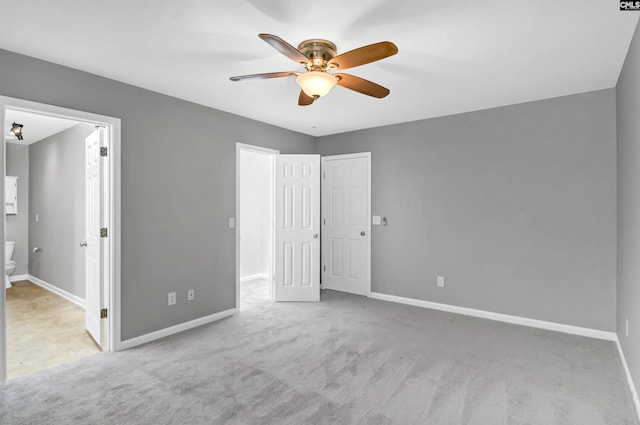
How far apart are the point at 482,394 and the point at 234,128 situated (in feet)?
12.3

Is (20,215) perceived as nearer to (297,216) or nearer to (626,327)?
(297,216)

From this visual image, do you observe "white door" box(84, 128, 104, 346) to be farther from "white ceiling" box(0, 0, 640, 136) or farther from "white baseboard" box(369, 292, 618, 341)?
"white baseboard" box(369, 292, 618, 341)

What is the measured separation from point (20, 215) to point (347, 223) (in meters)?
5.86

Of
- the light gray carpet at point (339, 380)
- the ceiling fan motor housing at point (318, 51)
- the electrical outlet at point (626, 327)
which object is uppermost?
the ceiling fan motor housing at point (318, 51)

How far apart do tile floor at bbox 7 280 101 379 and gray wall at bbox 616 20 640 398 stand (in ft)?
14.5

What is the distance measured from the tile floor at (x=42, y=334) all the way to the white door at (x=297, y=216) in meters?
2.43

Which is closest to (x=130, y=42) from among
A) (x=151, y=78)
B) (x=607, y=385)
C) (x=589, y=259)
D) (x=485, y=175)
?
(x=151, y=78)

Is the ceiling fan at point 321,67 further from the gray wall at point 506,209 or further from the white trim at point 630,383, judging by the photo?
the white trim at point 630,383

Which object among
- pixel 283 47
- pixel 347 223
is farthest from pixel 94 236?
pixel 347 223

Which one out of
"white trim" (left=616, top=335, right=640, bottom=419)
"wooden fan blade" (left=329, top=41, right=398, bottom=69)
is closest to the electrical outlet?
"white trim" (left=616, top=335, right=640, bottom=419)

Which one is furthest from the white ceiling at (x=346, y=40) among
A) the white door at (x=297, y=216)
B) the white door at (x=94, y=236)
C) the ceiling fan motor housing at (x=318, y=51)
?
the white door at (x=297, y=216)

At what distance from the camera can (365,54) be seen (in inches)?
79.7

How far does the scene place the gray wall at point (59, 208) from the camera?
462cm

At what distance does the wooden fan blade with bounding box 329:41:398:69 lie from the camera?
6.22 ft
